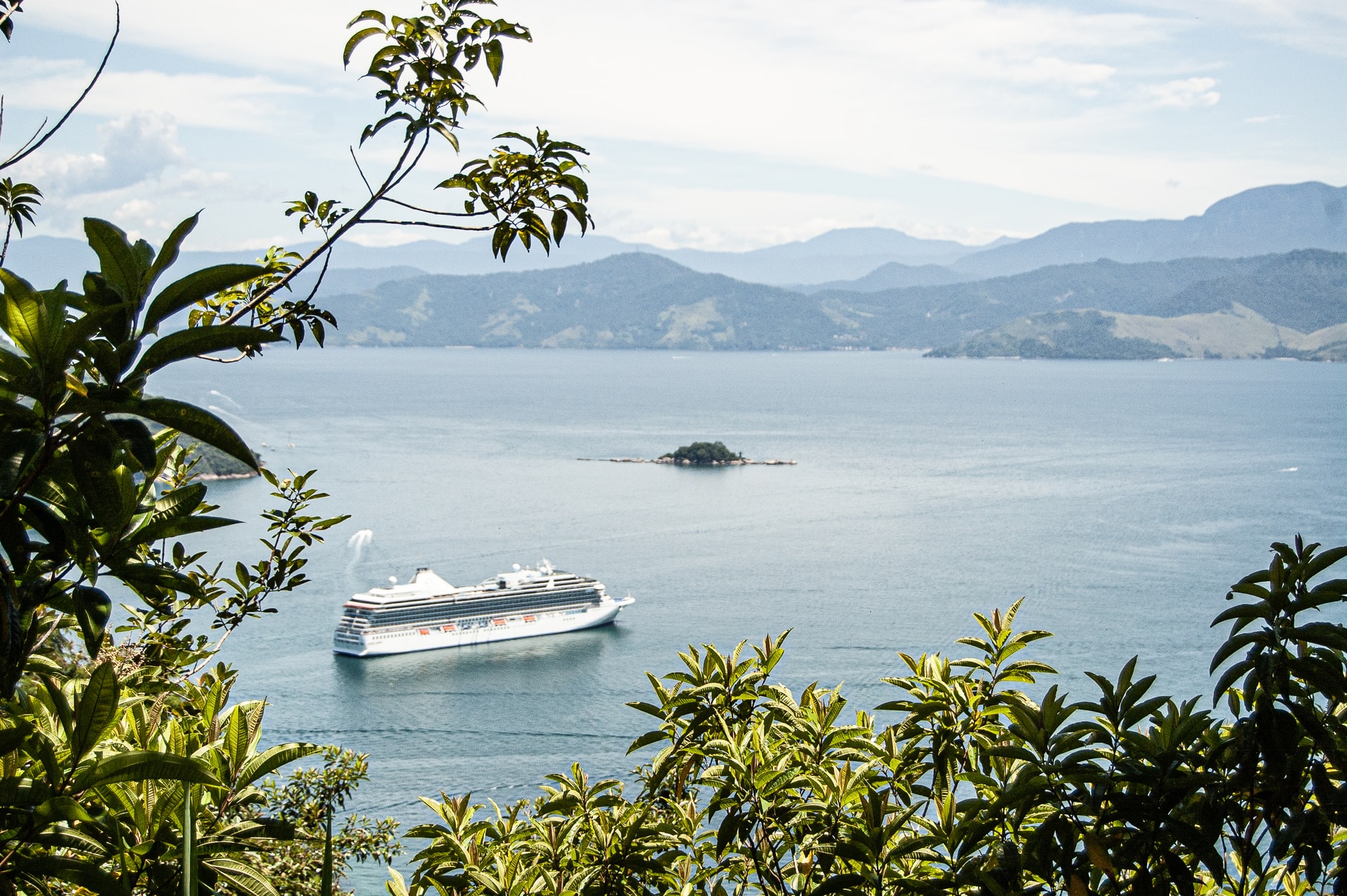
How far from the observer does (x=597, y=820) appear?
6.99 feet

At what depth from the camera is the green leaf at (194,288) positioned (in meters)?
1.00

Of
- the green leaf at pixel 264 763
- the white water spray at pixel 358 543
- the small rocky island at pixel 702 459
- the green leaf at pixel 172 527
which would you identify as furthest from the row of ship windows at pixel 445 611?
the green leaf at pixel 172 527

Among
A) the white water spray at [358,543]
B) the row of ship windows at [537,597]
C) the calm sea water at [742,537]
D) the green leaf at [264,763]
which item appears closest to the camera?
the green leaf at [264,763]

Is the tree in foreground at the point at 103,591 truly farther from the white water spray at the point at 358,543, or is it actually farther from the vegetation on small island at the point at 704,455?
the vegetation on small island at the point at 704,455

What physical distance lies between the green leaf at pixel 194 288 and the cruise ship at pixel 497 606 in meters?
26.7

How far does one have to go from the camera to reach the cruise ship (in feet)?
89.9

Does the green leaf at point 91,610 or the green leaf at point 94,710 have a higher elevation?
the green leaf at point 91,610

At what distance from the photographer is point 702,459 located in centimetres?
5353

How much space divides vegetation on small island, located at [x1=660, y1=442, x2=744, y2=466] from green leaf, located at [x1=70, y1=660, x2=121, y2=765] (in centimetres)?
5212

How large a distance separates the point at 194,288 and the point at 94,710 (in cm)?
48

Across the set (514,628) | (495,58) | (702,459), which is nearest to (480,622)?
(514,628)

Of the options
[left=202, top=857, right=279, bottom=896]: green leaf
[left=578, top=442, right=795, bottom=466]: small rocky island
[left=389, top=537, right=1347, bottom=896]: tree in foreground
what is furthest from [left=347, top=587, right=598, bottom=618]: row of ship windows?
[left=202, top=857, right=279, bottom=896]: green leaf

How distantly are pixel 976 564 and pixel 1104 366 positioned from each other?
116 meters

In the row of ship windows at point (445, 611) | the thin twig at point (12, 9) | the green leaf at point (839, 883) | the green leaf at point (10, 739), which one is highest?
the thin twig at point (12, 9)
